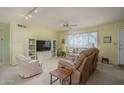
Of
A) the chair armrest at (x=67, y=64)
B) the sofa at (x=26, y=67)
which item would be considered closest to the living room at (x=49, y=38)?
the sofa at (x=26, y=67)

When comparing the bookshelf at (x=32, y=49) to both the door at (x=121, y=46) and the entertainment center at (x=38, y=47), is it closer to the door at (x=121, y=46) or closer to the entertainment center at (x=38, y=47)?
the entertainment center at (x=38, y=47)

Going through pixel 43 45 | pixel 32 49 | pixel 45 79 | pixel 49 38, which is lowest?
pixel 45 79

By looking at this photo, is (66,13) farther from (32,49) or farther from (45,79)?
(32,49)

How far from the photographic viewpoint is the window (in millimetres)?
6145

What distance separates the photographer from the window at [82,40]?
614cm

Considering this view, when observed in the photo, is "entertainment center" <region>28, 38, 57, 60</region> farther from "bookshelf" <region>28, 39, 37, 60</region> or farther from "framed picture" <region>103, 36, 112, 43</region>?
"framed picture" <region>103, 36, 112, 43</region>

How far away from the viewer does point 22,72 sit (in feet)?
10.7

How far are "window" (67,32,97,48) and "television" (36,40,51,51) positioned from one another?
164 cm

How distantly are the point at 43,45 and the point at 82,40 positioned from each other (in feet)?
8.84

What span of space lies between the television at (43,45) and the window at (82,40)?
1.64m

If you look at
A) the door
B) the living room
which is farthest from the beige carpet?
the door

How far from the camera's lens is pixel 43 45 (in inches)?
259

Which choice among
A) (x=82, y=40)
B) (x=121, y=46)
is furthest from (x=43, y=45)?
(x=121, y=46)
